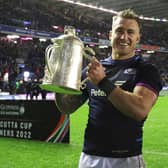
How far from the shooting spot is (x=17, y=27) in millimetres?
34000

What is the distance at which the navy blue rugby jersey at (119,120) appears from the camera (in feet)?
7.84

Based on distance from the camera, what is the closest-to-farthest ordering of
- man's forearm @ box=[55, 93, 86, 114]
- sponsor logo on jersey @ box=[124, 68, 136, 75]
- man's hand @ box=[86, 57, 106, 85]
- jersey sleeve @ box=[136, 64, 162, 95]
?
man's hand @ box=[86, 57, 106, 85]
jersey sleeve @ box=[136, 64, 162, 95]
sponsor logo on jersey @ box=[124, 68, 136, 75]
man's forearm @ box=[55, 93, 86, 114]

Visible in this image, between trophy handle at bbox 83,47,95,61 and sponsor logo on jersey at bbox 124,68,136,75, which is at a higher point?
trophy handle at bbox 83,47,95,61

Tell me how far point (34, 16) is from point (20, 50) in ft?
10.9

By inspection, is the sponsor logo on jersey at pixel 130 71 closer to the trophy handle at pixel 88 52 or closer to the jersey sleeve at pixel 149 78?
the jersey sleeve at pixel 149 78

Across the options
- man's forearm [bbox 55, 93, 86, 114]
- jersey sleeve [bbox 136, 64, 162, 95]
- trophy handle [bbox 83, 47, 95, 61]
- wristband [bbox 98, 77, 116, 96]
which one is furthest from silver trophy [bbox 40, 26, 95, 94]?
man's forearm [bbox 55, 93, 86, 114]

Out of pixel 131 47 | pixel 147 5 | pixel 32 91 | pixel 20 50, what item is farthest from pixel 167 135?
pixel 147 5

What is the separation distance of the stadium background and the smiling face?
1.88m

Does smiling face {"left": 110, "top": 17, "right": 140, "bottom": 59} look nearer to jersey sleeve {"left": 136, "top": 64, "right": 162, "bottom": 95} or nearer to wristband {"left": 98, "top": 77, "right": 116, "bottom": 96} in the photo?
jersey sleeve {"left": 136, "top": 64, "right": 162, "bottom": 95}

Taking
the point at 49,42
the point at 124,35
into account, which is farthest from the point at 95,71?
the point at 49,42

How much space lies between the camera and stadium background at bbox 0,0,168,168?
7831mm

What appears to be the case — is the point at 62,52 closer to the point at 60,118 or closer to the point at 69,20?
the point at 60,118

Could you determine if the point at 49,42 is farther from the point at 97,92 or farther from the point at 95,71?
the point at 95,71

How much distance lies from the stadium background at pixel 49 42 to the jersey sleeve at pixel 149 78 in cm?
187
